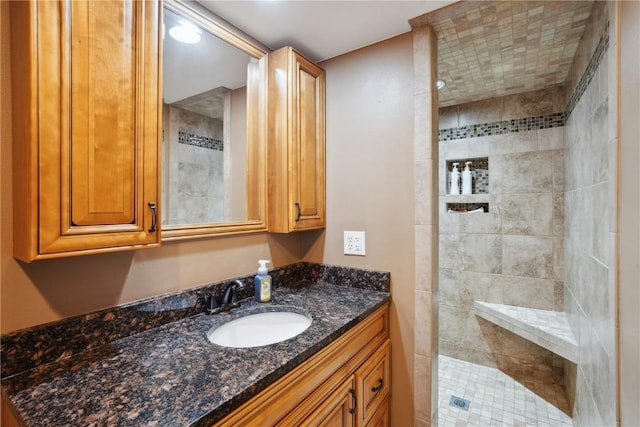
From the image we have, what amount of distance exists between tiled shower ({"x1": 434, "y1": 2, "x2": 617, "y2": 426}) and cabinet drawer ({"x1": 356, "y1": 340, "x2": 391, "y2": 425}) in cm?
85

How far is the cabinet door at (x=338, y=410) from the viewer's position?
0.99 m

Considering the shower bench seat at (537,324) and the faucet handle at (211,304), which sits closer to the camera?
the faucet handle at (211,304)

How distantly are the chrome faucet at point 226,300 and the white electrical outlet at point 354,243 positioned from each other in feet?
2.03

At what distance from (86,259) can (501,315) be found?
262 cm

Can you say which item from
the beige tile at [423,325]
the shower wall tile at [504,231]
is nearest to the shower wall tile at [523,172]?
the shower wall tile at [504,231]

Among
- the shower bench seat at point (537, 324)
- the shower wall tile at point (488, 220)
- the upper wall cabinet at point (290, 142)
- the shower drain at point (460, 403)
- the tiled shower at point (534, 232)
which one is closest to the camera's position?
the tiled shower at point (534, 232)

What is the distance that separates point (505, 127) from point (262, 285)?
233 centimetres

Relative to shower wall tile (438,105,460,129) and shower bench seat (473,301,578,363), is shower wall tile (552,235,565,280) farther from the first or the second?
shower wall tile (438,105,460,129)

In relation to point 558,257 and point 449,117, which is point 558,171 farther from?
point 449,117

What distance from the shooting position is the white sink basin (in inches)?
47.8

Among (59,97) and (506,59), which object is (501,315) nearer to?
(506,59)

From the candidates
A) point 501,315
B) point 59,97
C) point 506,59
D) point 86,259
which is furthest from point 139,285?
point 501,315


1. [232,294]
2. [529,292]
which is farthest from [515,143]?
[232,294]

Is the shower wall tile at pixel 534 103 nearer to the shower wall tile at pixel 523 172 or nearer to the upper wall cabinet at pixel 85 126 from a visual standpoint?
the shower wall tile at pixel 523 172
